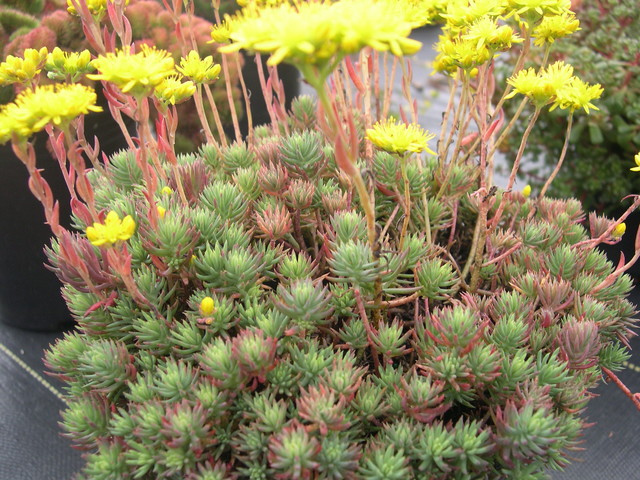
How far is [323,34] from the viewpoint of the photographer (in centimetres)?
62

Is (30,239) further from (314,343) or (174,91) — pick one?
(314,343)

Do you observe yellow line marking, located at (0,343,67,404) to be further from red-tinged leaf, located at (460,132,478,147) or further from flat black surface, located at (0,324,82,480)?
red-tinged leaf, located at (460,132,478,147)

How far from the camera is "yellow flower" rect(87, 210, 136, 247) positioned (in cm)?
87

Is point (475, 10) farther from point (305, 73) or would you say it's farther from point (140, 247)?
point (140, 247)

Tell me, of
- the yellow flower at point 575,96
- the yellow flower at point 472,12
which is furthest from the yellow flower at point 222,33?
the yellow flower at point 575,96

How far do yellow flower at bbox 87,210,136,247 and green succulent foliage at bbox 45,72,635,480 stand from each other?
8 centimetres

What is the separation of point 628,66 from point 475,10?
4.08 feet

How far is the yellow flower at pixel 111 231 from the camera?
0.87m

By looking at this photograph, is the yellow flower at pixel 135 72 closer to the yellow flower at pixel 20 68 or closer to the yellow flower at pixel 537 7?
the yellow flower at pixel 20 68

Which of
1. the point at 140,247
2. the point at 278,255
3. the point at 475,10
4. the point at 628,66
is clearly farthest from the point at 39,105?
the point at 628,66

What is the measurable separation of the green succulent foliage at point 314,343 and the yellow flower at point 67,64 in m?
0.27

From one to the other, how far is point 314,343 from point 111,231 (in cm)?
36

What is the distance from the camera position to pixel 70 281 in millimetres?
1073

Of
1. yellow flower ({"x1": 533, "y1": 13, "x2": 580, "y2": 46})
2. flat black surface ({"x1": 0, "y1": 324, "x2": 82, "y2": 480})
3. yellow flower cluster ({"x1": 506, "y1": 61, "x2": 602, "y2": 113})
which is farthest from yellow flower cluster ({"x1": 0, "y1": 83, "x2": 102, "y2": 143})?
flat black surface ({"x1": 0, "y1": 324, "x2": 82, "y2": 480})
